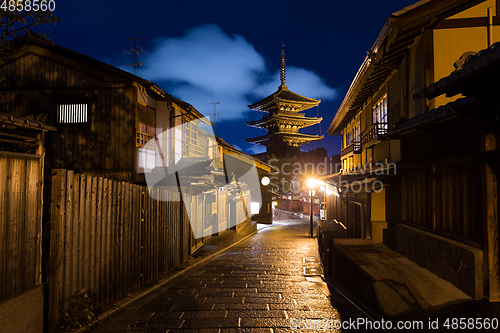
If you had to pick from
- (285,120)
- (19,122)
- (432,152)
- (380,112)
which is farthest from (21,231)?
(285,120)

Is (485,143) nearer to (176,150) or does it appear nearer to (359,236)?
(359,236)

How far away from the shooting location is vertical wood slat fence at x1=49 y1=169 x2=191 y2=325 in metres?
4.93

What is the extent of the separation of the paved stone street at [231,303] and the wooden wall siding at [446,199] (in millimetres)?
3394

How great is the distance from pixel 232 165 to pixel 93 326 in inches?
850

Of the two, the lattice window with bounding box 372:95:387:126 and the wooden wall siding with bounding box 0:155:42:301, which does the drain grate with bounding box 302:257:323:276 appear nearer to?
the lattice window with bounding box 372:95:387:126

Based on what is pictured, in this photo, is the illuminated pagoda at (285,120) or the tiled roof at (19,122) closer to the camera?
the tiled roof at (19,122)

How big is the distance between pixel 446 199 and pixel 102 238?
8267mm

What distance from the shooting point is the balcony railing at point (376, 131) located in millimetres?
11470

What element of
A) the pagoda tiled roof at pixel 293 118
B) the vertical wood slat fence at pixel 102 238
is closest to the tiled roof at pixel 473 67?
the vertical wood slat fence at pixel 102 238

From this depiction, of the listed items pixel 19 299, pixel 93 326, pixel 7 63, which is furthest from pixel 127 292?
pixel 7 63

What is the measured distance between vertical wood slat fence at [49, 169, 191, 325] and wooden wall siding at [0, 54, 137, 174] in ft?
16.0

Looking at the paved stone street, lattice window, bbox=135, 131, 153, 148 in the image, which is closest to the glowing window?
lattice window, bbox=135, 131, 153, 148

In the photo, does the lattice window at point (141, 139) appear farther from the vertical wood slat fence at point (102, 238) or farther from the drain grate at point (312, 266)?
the drain grate at point (312, 266)

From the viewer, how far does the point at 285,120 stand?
44938mm
